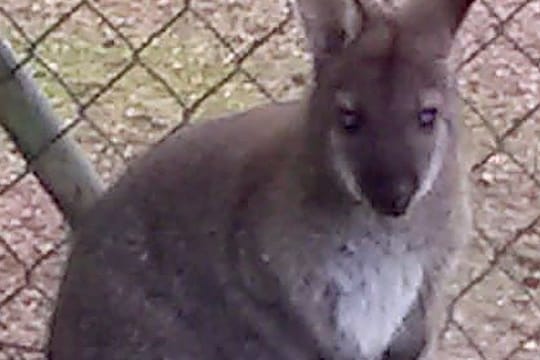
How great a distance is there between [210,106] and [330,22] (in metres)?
1.72

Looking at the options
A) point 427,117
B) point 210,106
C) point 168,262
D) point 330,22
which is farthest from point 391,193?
point 210,106

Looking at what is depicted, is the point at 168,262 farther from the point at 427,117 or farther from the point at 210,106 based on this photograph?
the point at 210,106

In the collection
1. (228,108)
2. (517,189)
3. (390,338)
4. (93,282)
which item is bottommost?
(517,189)

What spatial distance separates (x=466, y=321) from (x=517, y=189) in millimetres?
562

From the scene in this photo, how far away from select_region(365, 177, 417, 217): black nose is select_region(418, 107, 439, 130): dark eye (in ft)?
0.28

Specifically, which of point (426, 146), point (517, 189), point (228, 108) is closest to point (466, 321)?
point (517, 189)

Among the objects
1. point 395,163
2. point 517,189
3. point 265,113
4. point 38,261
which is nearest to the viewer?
point 395,163

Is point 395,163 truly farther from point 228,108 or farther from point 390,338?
point 228,108

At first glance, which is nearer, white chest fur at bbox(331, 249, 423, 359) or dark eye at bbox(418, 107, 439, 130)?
dark eye at bbox(418, 107, 439, 130)

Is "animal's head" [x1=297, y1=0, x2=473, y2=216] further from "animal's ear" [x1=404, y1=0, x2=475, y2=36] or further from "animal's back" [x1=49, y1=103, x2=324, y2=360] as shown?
"animal's back" [x1=49, y1=103, x2=324, y2=360]

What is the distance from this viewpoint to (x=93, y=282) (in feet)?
10.7

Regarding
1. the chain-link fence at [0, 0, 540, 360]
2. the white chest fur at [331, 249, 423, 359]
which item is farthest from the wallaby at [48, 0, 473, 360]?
the chain-link fence at [0, 0, 540, 360]

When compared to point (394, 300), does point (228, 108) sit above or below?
below

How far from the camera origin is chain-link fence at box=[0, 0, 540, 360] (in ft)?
13.3
